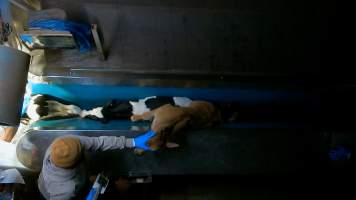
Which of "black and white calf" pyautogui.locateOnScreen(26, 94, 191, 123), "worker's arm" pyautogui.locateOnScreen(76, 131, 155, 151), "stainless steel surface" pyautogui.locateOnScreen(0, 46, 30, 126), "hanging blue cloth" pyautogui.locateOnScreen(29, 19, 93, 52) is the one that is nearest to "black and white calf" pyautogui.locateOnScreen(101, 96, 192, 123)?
"black and white calf" pyautogui.locateOnScreen(26, 94, 191, 123)

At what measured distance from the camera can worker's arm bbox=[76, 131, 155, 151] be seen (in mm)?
1817

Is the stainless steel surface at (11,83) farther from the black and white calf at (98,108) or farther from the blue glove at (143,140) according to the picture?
the blue glove at (143,140)

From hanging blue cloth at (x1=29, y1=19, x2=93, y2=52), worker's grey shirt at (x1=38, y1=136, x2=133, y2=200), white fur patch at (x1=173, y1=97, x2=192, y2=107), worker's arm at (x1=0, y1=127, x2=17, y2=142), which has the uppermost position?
hanging blue cloth at (x1=29, y1=19, x2=93, y2=52)

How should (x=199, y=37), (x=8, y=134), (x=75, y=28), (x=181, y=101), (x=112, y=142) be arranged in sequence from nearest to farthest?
1. (x=112, y=142)
2. (x=8, y=134)
3. (x=75, y=28)
4. (x=181, y=101)
5. (x=199, y=37)

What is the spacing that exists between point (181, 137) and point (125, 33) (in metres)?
1.16

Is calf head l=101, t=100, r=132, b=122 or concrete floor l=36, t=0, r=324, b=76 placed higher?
concrete floor l=36, t=0, r=324, b=76

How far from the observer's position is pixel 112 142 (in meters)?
1.90

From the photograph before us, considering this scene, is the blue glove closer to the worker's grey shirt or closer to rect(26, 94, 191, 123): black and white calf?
the worker's grey shirt

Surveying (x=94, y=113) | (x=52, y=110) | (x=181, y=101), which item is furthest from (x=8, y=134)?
(x=181, y=101)

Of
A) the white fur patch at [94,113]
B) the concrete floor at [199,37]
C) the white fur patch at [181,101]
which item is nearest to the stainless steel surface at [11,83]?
the white fur patch at [94,113]

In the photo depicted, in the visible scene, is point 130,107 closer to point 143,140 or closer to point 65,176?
point 143,140

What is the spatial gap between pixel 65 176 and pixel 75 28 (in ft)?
3.96

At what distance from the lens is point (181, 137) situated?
7.11 ft

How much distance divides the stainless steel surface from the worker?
28 cm
